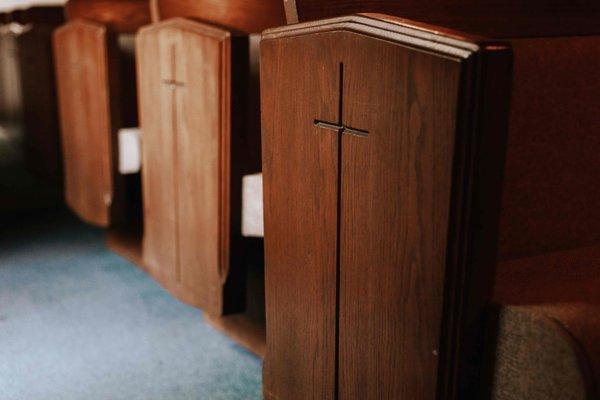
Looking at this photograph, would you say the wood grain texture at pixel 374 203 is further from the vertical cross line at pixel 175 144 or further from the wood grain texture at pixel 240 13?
the vertical cross line at pixel 175 144

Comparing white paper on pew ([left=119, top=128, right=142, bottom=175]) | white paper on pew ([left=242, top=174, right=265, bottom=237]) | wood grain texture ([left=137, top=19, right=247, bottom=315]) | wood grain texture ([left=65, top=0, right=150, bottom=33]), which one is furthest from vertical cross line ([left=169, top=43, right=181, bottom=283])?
wood grain texture ([left=65, top=0, right=150, bottom=33])

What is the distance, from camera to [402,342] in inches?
48.3

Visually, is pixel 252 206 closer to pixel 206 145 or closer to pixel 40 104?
pixel 206 145

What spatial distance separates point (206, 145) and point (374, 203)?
2.60 feet

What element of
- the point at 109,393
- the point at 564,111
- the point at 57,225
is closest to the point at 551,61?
the point at 564,111

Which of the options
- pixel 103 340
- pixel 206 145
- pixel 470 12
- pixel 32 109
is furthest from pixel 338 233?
pixel 32 109

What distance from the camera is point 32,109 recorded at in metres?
3.88

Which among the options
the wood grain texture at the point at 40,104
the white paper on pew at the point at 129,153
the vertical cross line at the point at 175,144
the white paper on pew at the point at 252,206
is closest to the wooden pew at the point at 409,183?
the white paper on pew at the point at 252,206

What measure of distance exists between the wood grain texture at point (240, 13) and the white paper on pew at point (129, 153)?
0.72m

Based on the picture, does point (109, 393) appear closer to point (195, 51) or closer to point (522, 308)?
point (195, 51)

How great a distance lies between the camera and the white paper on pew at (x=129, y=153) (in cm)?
264

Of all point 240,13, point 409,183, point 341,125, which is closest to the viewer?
point 409,183

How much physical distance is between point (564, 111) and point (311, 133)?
539 mm

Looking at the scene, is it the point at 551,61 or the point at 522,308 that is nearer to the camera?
the point at 522,308
